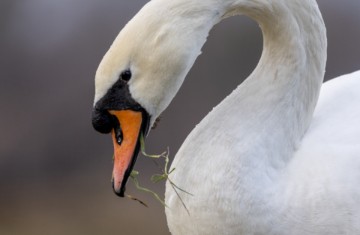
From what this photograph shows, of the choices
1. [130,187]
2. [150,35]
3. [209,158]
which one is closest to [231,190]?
[209,158]

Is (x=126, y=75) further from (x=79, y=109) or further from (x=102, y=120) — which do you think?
(x=79, y=109)

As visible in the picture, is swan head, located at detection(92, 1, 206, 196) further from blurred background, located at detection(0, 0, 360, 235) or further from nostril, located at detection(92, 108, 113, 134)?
blurred background, located at detection(0, 0, 360, 235)

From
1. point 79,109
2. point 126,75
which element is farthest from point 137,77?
point 79,109

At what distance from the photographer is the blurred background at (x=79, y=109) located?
16.6 ft

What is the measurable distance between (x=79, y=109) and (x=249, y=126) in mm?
3085

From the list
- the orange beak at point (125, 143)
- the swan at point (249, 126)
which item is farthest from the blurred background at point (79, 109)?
the orange beak at point (125, 143)

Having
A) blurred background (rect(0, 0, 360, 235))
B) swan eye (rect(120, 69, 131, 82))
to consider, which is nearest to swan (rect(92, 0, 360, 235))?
swan eye (rect(120, 69, 131, 82))

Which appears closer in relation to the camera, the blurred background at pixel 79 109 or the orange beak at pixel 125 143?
the orange beak at pixel 125 143

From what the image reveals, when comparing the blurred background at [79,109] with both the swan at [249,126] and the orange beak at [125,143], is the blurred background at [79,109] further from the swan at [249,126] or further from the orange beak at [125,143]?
the orange beak at [125,143]

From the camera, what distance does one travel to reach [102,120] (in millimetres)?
2115

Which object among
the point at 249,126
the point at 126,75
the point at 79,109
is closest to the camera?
the point at 126,75

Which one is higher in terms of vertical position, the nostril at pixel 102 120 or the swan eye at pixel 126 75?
the swan eye at pixel 126 75

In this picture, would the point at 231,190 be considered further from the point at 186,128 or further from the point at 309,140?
the point at 186,128

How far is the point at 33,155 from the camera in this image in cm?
539
